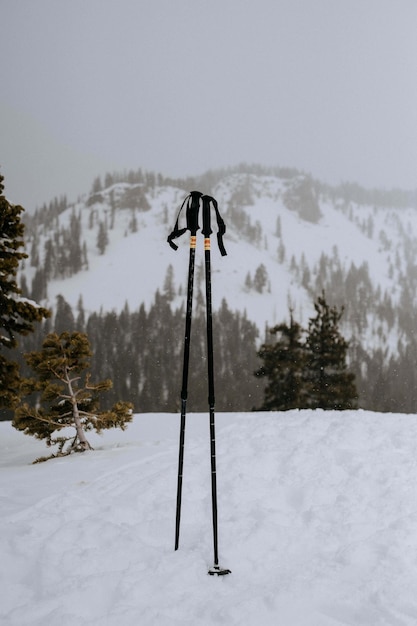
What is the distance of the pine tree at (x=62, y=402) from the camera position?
13.8 meters

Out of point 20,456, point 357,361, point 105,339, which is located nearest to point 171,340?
point 105,339

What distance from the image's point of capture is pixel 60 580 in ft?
18.7

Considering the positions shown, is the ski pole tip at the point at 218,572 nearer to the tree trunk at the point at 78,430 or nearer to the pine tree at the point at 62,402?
the pine tree at the point at 62,402

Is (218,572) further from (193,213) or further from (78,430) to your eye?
(78,430)

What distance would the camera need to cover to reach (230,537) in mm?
6871

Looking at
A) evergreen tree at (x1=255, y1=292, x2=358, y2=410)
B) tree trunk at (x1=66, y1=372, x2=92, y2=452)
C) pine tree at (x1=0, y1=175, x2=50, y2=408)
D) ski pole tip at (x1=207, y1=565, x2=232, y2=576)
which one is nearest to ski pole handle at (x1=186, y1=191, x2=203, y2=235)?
ski pole tip at (x1=207, y1=565, x2=232, y2=576)

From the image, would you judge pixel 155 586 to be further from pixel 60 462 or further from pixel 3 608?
pixel 60 462

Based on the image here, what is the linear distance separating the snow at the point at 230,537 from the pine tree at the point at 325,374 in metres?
21.1

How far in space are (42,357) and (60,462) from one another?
368 cm

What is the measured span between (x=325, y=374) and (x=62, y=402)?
22.2m

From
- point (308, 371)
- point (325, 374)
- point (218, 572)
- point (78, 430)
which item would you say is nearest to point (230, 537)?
point (218, 572)

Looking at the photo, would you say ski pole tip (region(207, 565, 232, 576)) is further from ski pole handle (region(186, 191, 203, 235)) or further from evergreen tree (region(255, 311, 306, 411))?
→ evergreen tree (region(255, 311, 306, 411))

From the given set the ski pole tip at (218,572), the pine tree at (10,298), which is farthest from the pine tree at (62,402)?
the ski pole tip at (218,572)

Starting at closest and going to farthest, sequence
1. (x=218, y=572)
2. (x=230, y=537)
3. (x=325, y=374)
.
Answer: (x=218, y=572) < (x=230, y=537) < (x=325, y=374)
